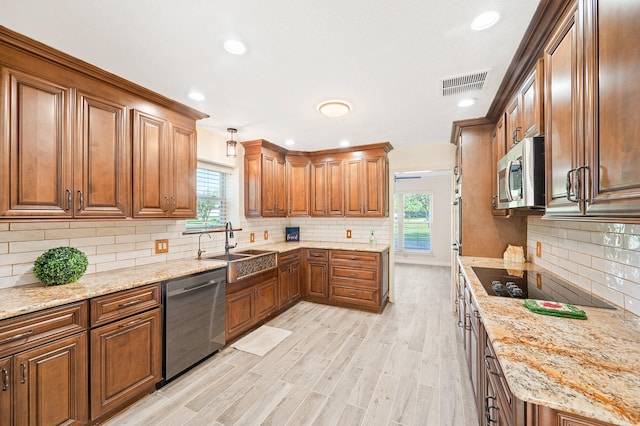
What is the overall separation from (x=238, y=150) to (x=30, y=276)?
2612 mm

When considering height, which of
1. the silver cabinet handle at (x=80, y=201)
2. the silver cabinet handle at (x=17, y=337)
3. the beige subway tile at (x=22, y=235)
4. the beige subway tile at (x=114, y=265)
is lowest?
the silver cabinet handle at (x=17, y=337)

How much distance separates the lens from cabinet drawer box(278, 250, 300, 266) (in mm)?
3766

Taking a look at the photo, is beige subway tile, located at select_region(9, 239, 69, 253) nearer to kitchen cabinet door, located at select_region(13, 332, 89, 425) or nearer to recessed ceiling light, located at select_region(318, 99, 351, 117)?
kitchen cabinet door, located at select_region(13, 332, 89, 425)

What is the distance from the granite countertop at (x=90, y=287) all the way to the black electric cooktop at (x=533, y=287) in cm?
243

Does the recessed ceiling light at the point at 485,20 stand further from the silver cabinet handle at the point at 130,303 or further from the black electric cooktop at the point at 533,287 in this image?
the silver cabinet handle at the point at 130,303

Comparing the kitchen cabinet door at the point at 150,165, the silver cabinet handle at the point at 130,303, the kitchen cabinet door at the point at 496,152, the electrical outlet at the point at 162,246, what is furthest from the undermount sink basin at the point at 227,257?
the kitchen cabinet door at the point at 496,152

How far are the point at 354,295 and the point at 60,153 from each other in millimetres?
3571

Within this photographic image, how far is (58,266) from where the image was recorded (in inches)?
72.2

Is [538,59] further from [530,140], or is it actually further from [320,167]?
[320,167]

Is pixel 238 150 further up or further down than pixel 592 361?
further up

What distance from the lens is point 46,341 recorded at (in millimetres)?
1551

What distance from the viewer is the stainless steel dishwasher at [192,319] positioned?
221 cm

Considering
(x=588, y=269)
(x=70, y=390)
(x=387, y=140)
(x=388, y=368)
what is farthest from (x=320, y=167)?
(x=70, y=390)

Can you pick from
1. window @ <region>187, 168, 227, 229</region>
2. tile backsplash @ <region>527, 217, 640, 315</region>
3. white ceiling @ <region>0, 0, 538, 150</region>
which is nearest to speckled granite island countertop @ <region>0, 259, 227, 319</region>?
window @ <region>187, 168, 227, 229</region>
